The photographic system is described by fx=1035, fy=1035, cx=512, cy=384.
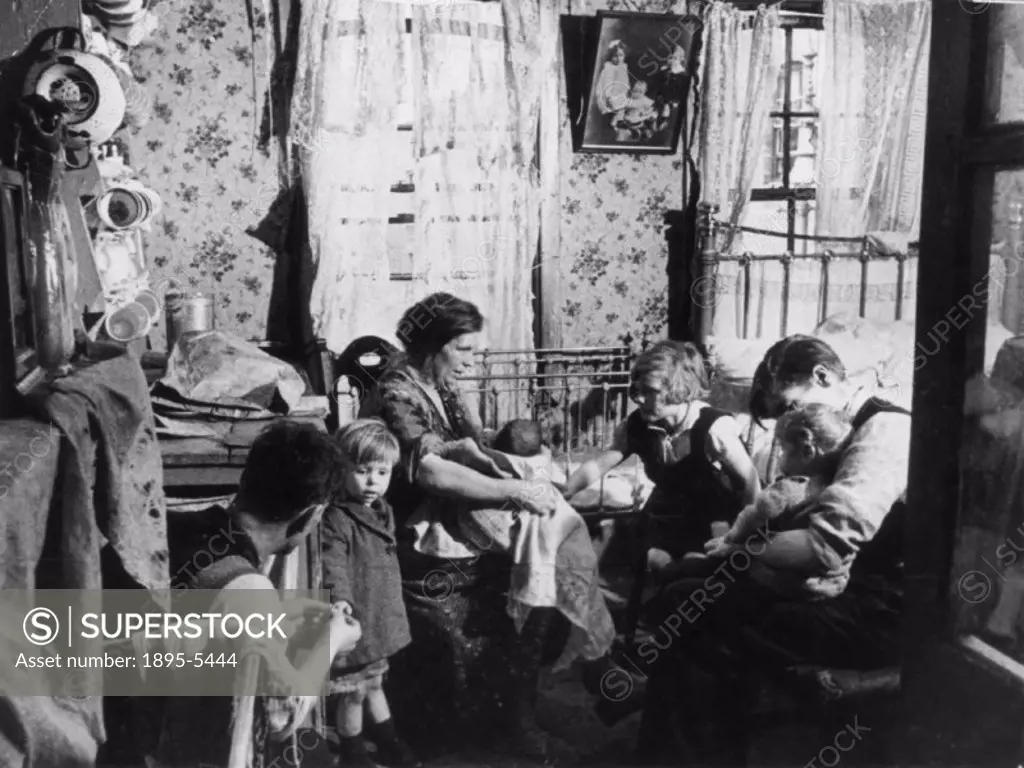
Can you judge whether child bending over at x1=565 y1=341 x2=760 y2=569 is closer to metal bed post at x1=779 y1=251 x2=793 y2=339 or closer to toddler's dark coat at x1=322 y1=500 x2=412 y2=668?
metal bed post at x1=779 y1=251 x2=793 y2=339

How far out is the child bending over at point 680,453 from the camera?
8.88 ft

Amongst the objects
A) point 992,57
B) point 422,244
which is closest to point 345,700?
point 422,244

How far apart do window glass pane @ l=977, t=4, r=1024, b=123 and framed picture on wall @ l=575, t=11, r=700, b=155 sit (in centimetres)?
70

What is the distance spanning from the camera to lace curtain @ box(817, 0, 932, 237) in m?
2.66

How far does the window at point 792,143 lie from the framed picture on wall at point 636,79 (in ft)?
0.82

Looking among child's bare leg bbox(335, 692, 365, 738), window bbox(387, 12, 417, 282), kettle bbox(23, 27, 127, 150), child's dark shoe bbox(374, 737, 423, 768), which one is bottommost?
child's dark shoe bbox(374, 737, 423, 768)

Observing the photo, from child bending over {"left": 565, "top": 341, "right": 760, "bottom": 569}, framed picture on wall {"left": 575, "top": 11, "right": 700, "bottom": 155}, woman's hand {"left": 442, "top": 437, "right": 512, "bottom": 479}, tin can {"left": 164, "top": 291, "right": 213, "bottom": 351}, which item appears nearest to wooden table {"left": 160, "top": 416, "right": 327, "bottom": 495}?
tin can {"left": 164, "top": 291, "right": 213, "bottom": 351}

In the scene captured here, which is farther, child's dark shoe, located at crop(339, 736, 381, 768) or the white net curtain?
child's dark shoe, located at crop(339, 736, 381, 768)

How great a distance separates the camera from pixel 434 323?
8.45ft

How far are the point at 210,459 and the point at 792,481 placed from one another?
1.47 meters

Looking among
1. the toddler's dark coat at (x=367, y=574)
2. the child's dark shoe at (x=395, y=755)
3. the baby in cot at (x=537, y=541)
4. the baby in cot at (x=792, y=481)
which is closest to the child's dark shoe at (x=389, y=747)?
the child's dark shoe at (x=395, y=755)

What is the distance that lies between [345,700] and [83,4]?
5.83ft

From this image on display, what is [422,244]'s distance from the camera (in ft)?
8.45

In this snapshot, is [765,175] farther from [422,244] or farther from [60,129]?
[60,129]
